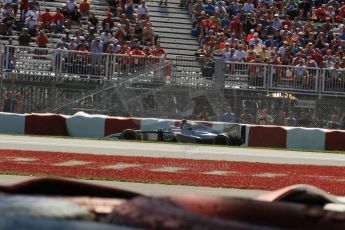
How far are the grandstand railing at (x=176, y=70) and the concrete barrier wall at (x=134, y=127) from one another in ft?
6.60

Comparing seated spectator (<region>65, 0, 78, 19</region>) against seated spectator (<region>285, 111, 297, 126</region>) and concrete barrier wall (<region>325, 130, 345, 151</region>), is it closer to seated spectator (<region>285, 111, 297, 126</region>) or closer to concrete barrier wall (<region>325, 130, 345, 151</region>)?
seated spectator (<region>285, 111, 297, 126</region>)

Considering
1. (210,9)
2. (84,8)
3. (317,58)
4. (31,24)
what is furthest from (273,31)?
(31,24)

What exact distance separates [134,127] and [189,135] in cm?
141

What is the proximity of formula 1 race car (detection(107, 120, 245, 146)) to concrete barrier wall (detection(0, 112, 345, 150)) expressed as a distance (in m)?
0.17

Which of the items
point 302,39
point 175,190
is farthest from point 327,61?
point 175,190

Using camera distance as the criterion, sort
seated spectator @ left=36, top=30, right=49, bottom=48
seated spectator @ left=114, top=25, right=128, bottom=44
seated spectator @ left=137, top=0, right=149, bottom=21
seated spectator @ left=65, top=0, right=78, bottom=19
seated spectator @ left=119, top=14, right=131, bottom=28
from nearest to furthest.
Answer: seated spectator @ left=36, top=30, right=49, bottom=48, seated spectator @ left=114, top=25, right=128, bottom=44, seated spectator @ left=119, top=14, right=131, bottom=28, seated spectator @ left=65, top=0, right=78, bottom=19, seated spectator @ left=137, top=0, right=149, bottom=21

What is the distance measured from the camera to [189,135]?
22797 millimetres

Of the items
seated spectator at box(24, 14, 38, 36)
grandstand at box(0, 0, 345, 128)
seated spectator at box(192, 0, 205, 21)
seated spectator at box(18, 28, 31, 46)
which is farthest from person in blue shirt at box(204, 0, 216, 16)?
seated spectator at box(18, 28, 31, 46)

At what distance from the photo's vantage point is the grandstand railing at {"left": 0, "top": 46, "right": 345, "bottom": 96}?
25344 mm

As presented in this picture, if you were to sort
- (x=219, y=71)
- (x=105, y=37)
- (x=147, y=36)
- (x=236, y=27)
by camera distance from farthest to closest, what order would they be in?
(x=236, y=27) < (x=147, y=36) < (x=105, y=37) < (x=219, y=71)

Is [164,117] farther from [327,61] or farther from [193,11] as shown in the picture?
[193,11]

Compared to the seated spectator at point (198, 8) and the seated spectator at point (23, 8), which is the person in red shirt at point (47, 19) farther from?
the seated spectator at point (198, 8)

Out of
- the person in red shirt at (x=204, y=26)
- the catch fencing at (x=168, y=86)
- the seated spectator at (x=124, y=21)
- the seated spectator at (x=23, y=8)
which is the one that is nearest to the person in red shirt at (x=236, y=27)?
the person in red shirt at (x=204, y=26)

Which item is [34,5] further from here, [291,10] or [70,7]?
[291,10]
